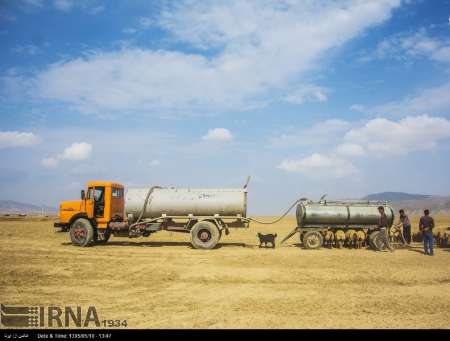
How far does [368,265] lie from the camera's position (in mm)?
14445

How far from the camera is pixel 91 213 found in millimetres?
19031

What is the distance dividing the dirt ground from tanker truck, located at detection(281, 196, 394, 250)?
2110mm

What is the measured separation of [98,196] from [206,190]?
216 inches

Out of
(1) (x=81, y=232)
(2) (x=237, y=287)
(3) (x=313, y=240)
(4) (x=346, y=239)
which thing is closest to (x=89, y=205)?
(1) (x=81, y=232)

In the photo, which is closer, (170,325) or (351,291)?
(170,325)

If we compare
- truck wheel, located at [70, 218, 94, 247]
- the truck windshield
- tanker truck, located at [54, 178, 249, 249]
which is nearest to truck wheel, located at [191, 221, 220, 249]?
tanker truck, located at [54, 178, 249, 249]

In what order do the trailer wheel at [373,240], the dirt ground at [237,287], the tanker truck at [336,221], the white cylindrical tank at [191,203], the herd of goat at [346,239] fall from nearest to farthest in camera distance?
the dirt ground at [237,287] → the white cylindrical tank at [191,203] → the trailer wheel at [373,240] → the tanker truck at [336,221] → the herd of goat at [346,239]

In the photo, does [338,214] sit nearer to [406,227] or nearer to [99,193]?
[406,227]

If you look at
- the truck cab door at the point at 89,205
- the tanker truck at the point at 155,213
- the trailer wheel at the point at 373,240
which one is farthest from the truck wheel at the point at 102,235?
the trailer wheel at the point at 373,240

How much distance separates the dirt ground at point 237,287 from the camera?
7969 millimetres

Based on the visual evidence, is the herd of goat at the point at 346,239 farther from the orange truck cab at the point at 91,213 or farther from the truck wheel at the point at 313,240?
the orange truck cab at the point at 91,213

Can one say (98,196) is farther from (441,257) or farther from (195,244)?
(441,257)

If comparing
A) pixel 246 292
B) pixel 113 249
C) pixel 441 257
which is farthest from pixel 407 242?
pixel 113 249

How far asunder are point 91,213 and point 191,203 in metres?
5.02
